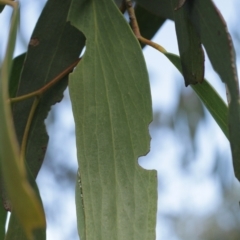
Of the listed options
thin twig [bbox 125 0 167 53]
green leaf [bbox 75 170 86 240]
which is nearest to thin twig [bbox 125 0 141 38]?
thin twig [bbox 125 0 167 53]

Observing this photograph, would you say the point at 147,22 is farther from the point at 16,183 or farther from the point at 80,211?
the point at 16,183

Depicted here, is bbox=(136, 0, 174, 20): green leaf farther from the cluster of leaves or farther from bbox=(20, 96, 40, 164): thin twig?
bbox=(20, 96, 40, 164): thin twig

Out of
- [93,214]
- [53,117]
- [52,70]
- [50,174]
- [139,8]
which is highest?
[139,8]

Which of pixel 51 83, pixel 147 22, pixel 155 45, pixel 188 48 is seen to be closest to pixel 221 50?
pixel 188 48

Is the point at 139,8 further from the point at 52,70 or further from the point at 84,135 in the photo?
the point at 84,135

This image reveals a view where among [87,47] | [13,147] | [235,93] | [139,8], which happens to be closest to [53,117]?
[139,8]

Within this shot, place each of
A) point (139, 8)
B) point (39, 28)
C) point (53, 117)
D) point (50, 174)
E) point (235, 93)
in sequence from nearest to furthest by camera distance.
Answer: point (235, 93)
point (39, 28)
point (139, 8)
point (53, 117)
point (50, 174)

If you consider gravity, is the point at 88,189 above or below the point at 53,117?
above
